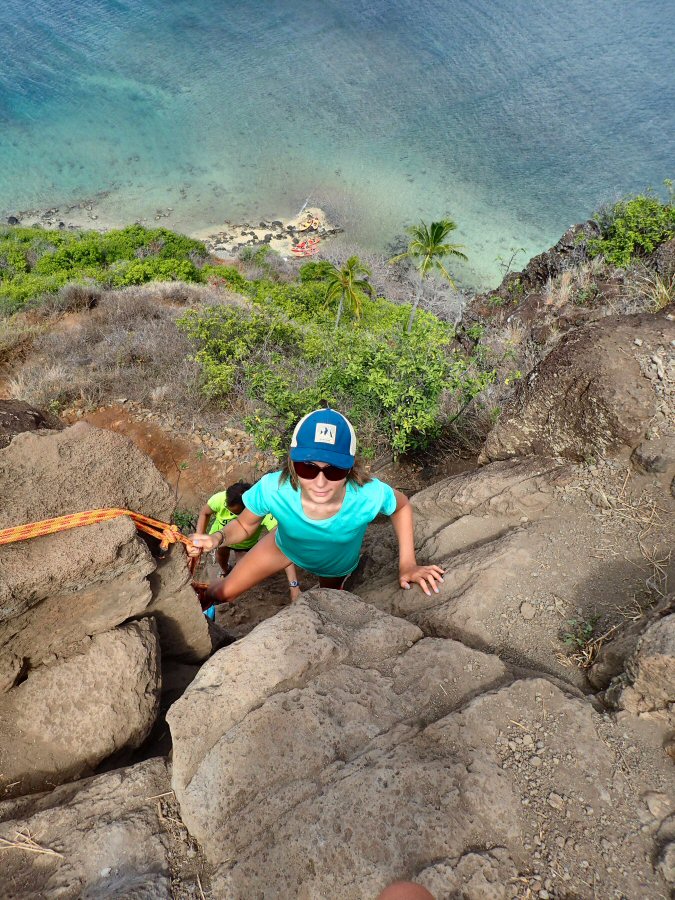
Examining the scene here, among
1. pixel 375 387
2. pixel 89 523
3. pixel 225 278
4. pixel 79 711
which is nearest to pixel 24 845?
pixel 79 711

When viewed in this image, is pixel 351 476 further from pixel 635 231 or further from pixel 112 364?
pixel 635 231

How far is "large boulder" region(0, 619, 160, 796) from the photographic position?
2.37m

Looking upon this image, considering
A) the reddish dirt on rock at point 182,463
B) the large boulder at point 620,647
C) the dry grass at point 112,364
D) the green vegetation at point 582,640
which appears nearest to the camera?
the large boulder at point 620,647

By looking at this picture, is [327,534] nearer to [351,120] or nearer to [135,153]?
[135,153]

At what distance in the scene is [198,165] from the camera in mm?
41312

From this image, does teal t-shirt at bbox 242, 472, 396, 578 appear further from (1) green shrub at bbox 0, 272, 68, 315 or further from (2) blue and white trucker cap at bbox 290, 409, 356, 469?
(1) green shrub at bbox 0, 272, 68, 315

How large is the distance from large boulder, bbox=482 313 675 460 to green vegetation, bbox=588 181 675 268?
28.1 ft

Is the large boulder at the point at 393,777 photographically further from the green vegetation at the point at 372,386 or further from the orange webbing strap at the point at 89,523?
the green vegetation at the point at 372,386

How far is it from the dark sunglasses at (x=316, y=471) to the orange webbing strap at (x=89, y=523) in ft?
2.31

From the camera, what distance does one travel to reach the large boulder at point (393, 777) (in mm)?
1767

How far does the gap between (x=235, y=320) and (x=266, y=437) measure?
441cm

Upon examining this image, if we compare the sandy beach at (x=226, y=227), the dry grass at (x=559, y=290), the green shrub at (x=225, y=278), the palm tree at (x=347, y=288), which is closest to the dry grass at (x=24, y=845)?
the dry grass at (x=559, y=290)

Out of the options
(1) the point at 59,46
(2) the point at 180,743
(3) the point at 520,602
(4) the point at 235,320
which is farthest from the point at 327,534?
(1) the point at 59,46

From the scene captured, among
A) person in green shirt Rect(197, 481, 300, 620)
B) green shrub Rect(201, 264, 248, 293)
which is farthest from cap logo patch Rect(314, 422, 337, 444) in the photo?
green shrub Rect(201, 264, 248, 293)
